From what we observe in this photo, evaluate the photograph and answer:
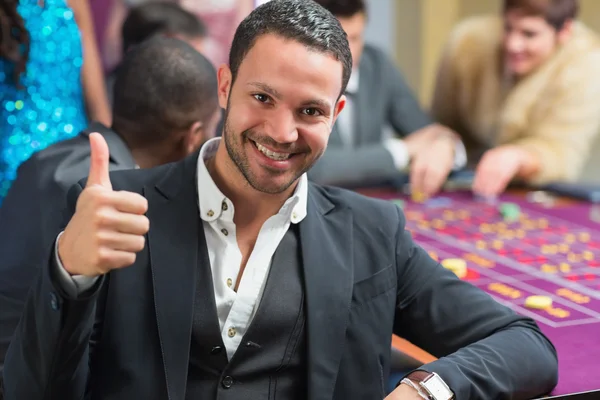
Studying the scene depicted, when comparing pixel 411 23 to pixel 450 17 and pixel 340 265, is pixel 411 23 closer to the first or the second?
pixel 450 17

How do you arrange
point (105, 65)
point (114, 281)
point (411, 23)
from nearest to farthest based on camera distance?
point (114, 281) → point (105, 65) → point (411, 23)

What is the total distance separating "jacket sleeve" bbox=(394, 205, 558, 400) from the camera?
1.65 m

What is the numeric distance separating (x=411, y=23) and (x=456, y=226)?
10.8 feet

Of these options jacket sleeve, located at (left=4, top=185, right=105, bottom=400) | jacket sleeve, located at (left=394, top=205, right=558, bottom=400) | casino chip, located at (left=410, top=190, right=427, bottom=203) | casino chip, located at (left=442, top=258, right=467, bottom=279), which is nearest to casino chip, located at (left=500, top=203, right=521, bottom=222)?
casino chip, located at (left=410, top=190, right=427, bottom=203)

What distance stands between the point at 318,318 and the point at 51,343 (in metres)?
0.52

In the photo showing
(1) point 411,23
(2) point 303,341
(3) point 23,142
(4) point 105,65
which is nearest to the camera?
(2) point 303,341

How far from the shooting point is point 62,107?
2.86 meters

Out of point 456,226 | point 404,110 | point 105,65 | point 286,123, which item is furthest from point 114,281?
point 105,65

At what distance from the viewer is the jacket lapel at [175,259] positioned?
1.59 meters

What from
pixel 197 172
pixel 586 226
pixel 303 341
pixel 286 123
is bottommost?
pixel 586 226

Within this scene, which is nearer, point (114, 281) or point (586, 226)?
point (114, 281)

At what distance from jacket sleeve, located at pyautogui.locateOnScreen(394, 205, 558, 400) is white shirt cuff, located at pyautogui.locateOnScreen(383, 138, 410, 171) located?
1546 millimetres

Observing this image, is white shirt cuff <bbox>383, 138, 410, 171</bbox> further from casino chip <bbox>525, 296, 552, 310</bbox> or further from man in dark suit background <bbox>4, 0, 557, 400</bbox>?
man in dark suit background <bbox>4, 0, 557, 400</bbox>

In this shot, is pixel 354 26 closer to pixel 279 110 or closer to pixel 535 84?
pixel 535 84
